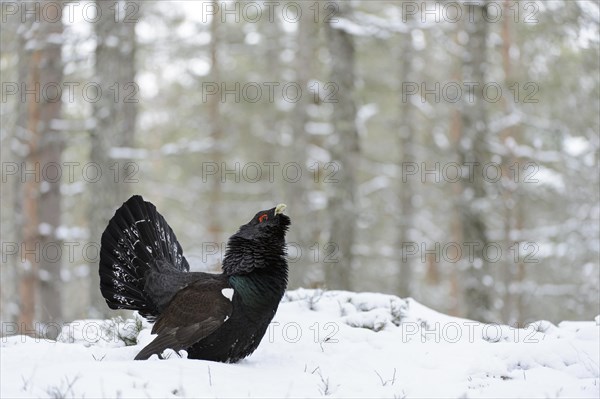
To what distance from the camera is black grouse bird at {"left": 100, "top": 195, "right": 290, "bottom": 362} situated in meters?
5.10

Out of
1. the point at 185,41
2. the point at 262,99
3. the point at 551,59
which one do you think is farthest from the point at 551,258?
the point at 185,41

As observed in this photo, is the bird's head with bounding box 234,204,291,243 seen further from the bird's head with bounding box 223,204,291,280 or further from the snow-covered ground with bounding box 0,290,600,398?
the snow-covered ground with bounding box 0,290,600,398

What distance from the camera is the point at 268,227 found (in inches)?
217

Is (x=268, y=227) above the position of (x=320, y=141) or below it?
below

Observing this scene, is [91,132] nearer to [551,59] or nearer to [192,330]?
[192,330]

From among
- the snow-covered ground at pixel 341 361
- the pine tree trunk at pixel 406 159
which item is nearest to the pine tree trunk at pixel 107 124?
the snow-covered ground at pixel 341 361

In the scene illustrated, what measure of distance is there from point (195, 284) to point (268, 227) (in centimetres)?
76

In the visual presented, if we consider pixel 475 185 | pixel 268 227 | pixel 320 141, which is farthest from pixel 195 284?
pixel 320 141

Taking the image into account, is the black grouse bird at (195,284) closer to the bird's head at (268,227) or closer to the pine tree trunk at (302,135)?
the bird's head at (268,227)

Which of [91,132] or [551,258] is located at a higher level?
[91,132]

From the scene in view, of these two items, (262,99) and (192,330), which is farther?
(262,99)

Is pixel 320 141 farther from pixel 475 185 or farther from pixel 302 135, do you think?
pixel 475 185

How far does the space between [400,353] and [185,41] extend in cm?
1524

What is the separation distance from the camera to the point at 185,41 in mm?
19062
